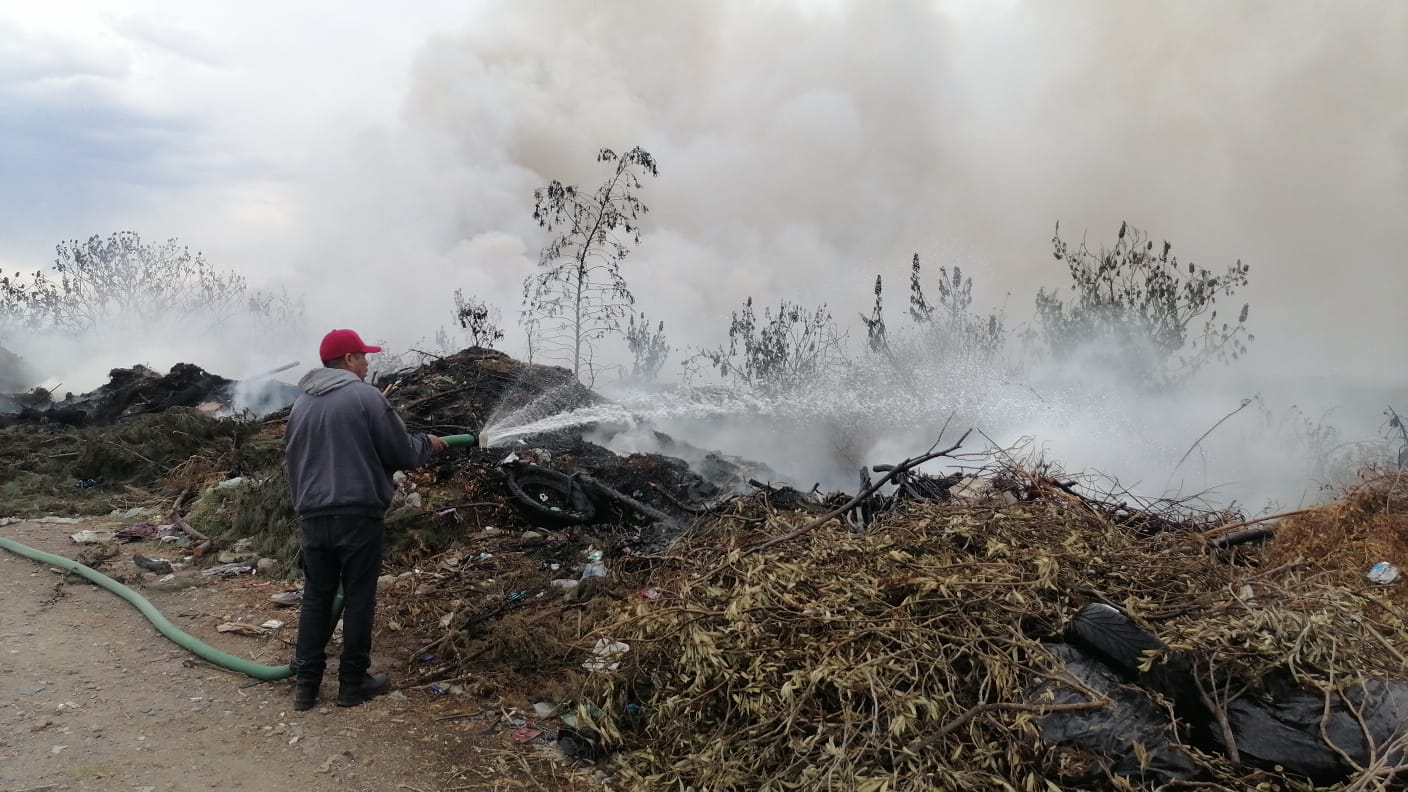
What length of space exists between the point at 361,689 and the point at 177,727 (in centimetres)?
80

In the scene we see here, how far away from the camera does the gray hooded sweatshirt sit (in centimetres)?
402

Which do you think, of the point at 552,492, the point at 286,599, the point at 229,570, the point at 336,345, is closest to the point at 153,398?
the point at 229,570

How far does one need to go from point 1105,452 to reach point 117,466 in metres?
12.6

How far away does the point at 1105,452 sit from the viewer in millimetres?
11234

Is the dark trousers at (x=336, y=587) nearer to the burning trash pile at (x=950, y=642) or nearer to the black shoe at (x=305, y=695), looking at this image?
the black shoe at (x=305, y=695)

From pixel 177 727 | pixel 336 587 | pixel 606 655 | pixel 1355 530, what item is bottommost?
pixel 177 727

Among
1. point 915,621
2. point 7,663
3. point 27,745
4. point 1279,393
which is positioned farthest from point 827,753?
point 1279,393

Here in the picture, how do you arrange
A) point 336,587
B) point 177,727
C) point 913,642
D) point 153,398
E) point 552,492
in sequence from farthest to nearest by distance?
point 153,398 < point 552,492 < point 336,587 < point 177,727 < point 913,642

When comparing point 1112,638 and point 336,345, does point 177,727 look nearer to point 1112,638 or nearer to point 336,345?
point 336,345

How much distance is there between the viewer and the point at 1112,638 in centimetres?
299

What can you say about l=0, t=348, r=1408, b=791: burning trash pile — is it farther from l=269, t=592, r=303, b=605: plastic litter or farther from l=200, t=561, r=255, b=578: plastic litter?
l=269, t=592, r=303, b=605: plastic litter

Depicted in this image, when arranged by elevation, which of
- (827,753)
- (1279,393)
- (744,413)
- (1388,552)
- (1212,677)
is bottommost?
(827,753)

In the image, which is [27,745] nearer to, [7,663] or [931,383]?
[7,663]

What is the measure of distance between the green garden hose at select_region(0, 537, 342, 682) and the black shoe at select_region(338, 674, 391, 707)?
38 cm
